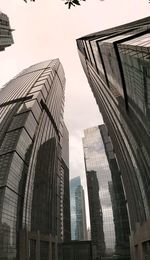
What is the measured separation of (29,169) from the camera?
391 ft

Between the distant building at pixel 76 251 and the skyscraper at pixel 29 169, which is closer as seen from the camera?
the skyscraper at pixel 29 169

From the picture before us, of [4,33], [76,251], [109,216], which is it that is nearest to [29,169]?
[76,251]

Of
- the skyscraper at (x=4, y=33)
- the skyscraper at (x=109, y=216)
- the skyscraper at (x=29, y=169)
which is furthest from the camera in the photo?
the skyscraper at (x=109, y=216)

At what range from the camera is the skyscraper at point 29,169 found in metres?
94.9

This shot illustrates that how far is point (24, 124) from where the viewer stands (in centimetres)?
11950

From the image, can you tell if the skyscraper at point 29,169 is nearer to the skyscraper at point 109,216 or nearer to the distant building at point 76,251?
the distant building at point 76,251

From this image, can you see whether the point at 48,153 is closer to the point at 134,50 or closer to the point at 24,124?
the point at 24,124

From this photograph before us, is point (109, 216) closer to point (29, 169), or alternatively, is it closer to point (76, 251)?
point (76, 251)

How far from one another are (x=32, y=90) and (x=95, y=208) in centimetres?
8500

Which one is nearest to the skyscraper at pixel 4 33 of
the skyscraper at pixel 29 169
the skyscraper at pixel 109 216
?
the skyscraper at pixel 29 169


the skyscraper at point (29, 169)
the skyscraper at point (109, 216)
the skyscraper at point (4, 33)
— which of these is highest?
the skyscraper at point (4, 33)

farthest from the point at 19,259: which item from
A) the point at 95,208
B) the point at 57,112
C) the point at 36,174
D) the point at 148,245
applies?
the point at 95,208

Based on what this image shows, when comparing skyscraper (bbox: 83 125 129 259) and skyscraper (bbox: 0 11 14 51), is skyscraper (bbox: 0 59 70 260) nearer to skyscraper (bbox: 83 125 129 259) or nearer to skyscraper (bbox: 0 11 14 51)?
skyscraper (bbox: 83 125 129 259)

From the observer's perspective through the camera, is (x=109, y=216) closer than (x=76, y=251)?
No
